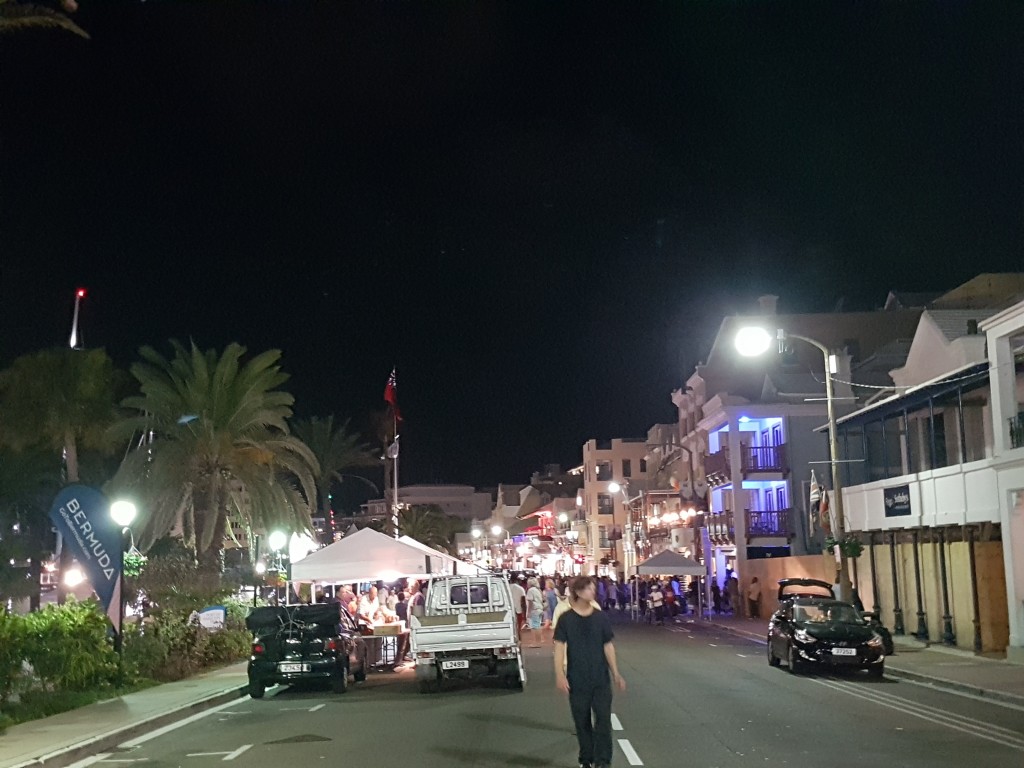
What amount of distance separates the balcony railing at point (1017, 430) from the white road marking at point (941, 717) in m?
7.20

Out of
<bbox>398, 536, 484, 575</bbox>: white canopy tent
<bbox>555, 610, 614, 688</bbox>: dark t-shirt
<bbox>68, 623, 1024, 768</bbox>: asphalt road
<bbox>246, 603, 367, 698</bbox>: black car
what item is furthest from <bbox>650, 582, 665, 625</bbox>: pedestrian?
<bbox>555, 610, 614, 688</bbox>: dark t-shirt

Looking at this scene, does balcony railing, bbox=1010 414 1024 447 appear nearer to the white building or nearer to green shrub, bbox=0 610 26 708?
the white building

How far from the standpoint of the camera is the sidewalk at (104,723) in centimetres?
1278

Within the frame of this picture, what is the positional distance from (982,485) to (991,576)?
6.53 feet

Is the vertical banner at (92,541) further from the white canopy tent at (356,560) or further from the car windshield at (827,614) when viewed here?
the car windshield at (827,614)

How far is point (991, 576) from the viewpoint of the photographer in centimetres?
2500

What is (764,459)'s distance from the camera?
50.0 metres

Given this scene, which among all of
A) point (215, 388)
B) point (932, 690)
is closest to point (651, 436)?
point (215, 388)

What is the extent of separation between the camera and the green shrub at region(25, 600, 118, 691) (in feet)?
57.2

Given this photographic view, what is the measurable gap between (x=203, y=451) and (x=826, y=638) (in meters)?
18.0

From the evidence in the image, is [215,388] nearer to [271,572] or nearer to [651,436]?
[271,572]

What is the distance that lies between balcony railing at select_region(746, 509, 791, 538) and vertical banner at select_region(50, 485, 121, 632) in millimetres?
34621

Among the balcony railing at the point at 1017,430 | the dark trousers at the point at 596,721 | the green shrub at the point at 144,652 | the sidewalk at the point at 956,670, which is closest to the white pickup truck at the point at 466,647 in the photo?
the green shrub at the point at 144,652

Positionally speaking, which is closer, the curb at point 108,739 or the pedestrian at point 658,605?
the curb at point 108,739
